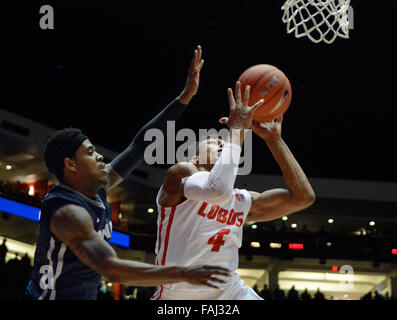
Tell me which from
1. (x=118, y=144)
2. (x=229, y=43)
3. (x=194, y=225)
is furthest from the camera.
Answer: (x=118, y=144)

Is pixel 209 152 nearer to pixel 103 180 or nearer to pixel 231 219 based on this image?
pixel 231 219

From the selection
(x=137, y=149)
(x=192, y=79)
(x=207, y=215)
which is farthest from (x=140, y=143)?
(x=207, y=215)

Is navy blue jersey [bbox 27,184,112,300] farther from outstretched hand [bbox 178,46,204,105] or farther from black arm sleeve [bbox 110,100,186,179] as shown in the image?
outstretched hand [bbox 178,46,204,105]

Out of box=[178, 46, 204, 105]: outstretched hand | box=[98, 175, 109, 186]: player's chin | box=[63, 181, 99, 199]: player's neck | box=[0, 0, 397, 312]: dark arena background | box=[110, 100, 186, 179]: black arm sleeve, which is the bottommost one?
box=[63, 181, 99, 199]: player's neck

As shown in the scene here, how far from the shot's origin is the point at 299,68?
14656 mm

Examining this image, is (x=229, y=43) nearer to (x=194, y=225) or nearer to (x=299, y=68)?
(x=299, y=68)

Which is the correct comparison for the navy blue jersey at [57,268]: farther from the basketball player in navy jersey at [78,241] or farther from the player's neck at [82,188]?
the player's neck at [82,188]

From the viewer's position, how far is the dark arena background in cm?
1312

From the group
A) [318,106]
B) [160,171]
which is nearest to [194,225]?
[318,106]

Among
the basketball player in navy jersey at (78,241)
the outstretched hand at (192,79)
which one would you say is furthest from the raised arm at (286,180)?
the basketball player in navy jersey at (78,241)

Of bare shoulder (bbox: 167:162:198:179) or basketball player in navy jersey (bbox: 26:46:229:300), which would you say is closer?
basketball player in navy jersey (bbox: 26:46:229:300)

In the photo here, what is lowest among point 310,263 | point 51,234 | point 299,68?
point 51,234

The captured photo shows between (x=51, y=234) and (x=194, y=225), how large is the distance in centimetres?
87

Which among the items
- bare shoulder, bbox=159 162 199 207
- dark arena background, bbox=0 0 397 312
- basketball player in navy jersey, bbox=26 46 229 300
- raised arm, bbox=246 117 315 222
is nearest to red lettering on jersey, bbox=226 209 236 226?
raised arm, bbox=246 117 315 222
